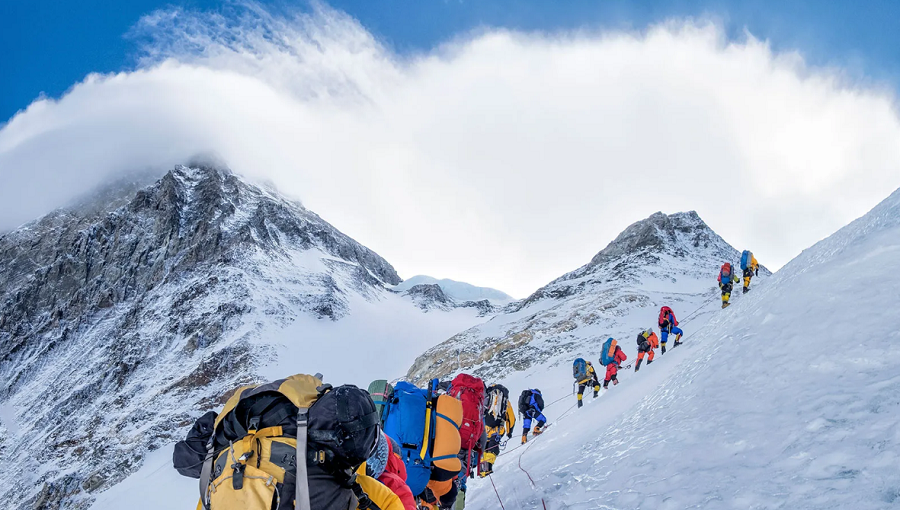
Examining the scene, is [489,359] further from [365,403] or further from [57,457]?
[57,457]

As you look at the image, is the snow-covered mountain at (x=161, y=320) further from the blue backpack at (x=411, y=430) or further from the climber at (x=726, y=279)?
the climber at (x=726, y=279)

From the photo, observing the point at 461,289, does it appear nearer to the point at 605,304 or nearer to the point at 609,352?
the point at 605,304

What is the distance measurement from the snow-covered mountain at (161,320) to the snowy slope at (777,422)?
139ft

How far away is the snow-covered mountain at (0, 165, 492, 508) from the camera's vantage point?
42.5m

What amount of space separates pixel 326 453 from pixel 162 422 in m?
46.7

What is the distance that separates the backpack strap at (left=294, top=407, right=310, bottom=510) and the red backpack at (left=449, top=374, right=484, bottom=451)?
3645mm

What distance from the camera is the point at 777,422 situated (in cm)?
372

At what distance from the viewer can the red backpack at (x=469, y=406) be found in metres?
6.09

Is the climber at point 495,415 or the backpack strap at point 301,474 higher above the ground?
the backpack strap at point 301,474

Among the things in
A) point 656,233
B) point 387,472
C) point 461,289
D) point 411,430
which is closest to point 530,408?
point 411,430

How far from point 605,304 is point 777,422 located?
29.4 m

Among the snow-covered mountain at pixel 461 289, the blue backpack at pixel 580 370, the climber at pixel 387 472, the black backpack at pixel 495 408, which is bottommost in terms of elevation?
the blue backpack at pixel 580 370

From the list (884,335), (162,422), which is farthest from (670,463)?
(162,422)

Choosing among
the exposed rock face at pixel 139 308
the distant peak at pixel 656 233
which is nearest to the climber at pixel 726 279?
the distant peak at pixel 656 233
